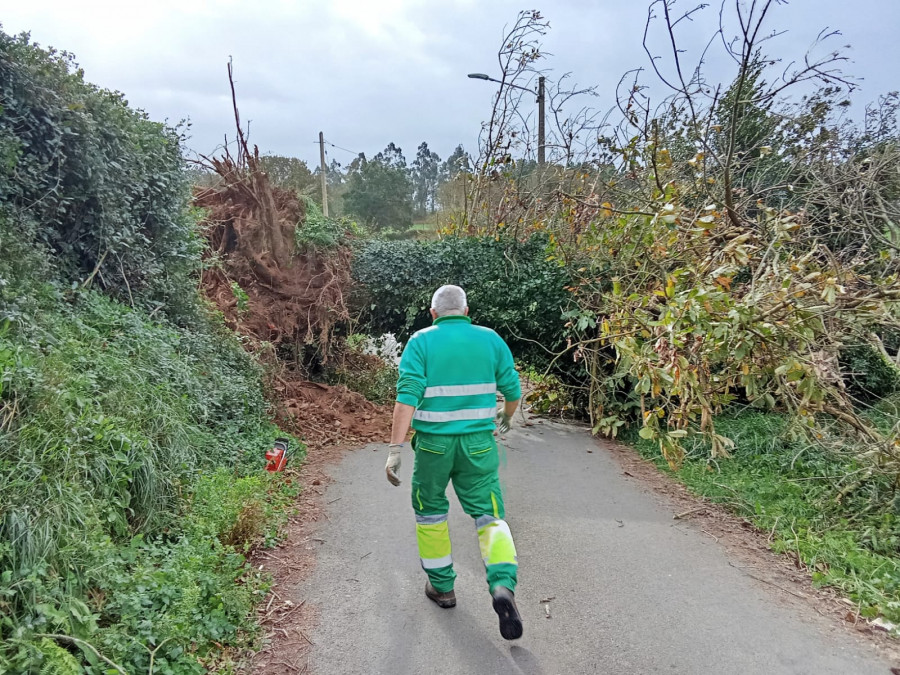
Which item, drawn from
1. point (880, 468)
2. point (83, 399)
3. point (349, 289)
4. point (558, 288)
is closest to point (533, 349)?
point (558, 288)

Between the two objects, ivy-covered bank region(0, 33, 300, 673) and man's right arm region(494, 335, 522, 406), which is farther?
man's right arm region(494, 335, 522, 406)

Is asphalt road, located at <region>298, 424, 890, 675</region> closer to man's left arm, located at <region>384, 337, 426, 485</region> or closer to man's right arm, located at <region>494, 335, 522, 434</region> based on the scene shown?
man's left arm, located at <region>384, 337, 426, 485</region>

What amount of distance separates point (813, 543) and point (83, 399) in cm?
559

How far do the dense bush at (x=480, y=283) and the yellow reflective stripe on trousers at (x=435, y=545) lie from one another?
5413 mm

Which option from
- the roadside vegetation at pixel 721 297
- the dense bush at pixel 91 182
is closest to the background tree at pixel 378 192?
the roadside vegetation at pixel 721 297

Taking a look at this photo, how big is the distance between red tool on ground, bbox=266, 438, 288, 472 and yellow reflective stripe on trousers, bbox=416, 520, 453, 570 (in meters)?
2.71

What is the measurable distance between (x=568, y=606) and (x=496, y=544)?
81cm

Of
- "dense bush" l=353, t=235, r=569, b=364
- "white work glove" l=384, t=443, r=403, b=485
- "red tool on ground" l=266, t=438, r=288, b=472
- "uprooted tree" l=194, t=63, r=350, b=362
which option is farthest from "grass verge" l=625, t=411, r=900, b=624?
"uprooted tree" l=194, t=63, r=350, b=362

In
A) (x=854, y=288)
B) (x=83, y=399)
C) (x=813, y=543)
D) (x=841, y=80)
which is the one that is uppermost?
(x=841, y=80)

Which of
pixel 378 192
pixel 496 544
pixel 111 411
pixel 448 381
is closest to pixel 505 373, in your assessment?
pixel 448 381

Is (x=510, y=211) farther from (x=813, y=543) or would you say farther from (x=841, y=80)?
(x=813, y=543)

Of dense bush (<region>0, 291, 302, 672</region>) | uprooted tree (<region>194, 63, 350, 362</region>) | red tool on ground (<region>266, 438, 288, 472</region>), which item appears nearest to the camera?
dense bush (<region>0, 291, 302, 672</region>)

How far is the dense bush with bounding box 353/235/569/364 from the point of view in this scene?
28.3 ft

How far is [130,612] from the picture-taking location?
8.92 feet
